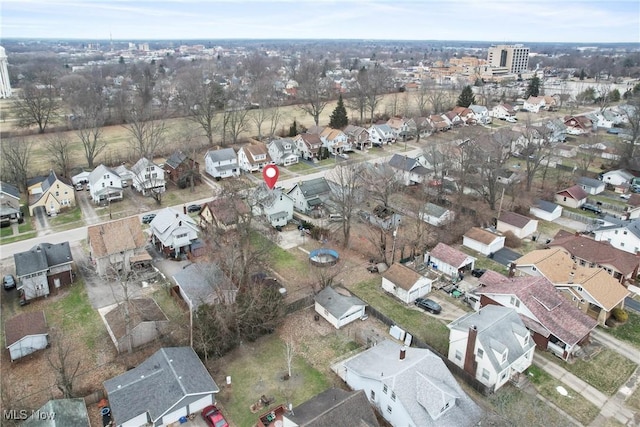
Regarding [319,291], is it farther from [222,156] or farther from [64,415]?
[222,156]

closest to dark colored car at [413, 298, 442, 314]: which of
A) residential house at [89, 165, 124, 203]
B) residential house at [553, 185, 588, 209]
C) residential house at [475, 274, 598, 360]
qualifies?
residential house at [475, 274, 598, 360]

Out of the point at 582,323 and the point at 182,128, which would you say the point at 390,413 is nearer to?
the point at 582,323

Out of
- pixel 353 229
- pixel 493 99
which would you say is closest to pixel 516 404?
pixel 353 229

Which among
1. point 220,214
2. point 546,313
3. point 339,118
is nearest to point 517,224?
point 546,313

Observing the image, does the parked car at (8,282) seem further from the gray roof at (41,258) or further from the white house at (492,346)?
the white house at (492,346)

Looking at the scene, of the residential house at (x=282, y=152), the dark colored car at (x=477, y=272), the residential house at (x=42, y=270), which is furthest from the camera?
the residential house at (x=282, y=152)

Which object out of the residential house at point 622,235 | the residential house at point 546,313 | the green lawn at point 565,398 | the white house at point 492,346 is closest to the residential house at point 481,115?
the residential house at point 622,235
